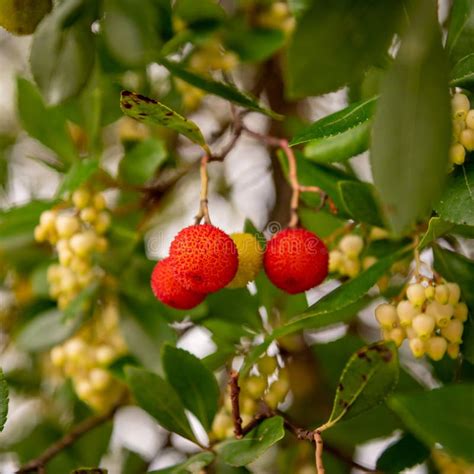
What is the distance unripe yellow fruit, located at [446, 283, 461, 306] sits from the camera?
87 centimetres

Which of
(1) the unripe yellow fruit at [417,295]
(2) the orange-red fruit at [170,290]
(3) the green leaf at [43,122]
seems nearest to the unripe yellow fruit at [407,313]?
(1) the unripe yellow fruit at [417,295]

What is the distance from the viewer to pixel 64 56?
3.17ft

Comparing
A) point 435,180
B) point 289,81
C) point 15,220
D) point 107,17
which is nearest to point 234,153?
point 15,220

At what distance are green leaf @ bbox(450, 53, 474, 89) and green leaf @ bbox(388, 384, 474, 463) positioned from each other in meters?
0.35

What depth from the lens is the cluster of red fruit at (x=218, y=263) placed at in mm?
855

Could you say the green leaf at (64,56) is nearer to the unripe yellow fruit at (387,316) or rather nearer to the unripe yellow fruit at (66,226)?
the unripe yellow fruit at (66,226)

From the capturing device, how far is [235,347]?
Result: 1.10 meters

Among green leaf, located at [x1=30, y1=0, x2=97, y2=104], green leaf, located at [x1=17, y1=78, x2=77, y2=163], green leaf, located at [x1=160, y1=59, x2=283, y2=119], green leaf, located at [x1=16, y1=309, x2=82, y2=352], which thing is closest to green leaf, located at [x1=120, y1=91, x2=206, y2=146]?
green leaf, located at [x1=160, y1=59, x2=283, y2=119]

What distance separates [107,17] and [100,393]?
660mm

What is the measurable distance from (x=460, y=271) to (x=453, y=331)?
0.10 meters

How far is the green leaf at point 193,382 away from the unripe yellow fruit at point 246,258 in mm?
114

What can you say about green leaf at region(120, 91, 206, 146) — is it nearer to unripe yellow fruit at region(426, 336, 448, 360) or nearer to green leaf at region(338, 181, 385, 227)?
green leaf at region(338, 181, 385, 227)

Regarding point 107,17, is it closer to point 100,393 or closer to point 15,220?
point 15,220

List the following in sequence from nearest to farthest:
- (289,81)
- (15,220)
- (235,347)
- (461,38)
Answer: (289,81) < (461,38) < (235,347) < (15,220)
